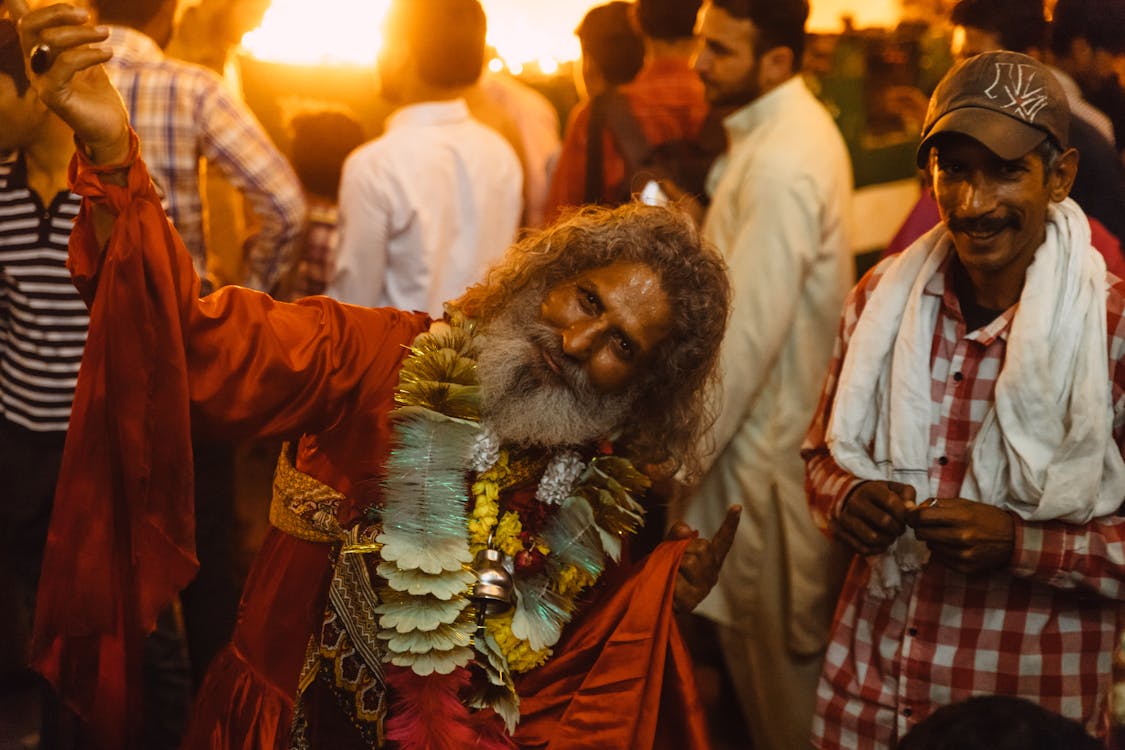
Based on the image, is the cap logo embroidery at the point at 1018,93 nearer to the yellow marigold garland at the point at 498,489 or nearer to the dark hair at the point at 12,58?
the yellow marigold garland at the point at 498,489

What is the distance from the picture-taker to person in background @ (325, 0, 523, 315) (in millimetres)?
4074

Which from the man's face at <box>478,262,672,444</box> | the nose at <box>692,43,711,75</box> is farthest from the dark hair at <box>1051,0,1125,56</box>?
the man's face at <box>478,262,672,444</box>

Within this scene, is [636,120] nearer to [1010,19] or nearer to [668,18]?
[668,18]

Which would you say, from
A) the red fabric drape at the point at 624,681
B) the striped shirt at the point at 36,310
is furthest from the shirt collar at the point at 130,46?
the red fabric drape at the point at 624,681

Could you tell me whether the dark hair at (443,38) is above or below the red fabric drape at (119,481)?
above

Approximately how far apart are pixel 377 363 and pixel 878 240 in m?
3.03

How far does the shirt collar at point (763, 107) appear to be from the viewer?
149 inches

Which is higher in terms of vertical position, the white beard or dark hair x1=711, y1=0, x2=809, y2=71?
dark hair x1=711, y1=0, x2=809, y2=71

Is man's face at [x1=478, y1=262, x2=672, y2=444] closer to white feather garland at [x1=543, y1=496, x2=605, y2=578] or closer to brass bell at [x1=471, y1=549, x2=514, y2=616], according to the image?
white feather garland at [x1=543, y1=496, x2=605, y2=578]

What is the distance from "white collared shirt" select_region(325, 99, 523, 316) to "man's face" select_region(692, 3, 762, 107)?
890mm

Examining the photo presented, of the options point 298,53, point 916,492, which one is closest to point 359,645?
point 916,492

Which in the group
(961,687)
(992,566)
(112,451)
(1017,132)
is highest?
(1017,132)

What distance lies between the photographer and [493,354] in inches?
99.3

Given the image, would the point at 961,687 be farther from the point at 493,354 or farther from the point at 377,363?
the point at 377,363
